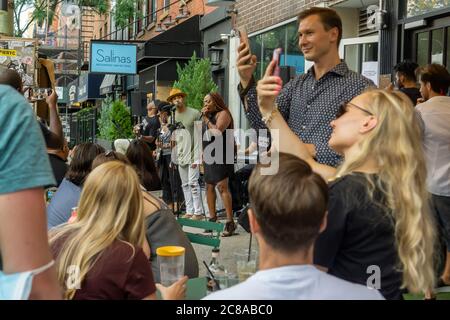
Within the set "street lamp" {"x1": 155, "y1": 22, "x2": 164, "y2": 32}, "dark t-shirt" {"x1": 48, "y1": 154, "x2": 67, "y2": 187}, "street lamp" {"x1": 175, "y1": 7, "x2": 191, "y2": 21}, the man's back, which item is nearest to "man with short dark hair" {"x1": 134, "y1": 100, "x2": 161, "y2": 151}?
"street lamp" {"x1": 175, "y1": 7, "x2": 191, "y2": 21}

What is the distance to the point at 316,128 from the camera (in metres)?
3.49

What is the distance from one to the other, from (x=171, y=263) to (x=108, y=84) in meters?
23.5

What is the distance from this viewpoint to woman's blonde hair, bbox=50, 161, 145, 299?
2.81m

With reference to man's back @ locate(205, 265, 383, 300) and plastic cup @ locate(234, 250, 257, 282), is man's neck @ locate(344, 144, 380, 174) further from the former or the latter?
plastic cup @ locate(234, 250, 257, 282)

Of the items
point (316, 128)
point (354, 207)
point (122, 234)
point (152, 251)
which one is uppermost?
point (316, 128)

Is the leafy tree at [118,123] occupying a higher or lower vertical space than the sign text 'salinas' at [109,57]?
lower

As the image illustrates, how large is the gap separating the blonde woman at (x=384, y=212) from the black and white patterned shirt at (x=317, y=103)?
924 mm

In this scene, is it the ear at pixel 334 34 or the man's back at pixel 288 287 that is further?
the ear at pixel 334 34

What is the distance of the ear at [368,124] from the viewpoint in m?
2.48

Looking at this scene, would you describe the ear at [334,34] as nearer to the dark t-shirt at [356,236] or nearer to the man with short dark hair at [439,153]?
the dark t-shirt at [356,236]

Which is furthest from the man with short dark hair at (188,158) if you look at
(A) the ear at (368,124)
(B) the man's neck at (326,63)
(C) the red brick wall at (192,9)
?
(A) the ear at (368,124)
